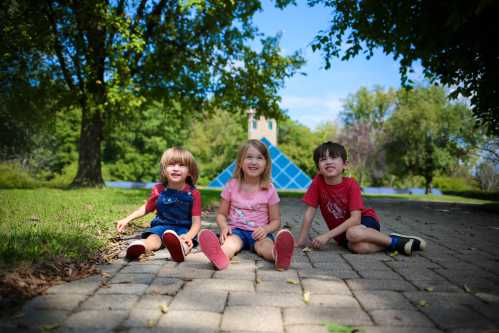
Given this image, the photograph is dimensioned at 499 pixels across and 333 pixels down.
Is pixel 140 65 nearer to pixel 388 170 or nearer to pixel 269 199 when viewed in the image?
pixel 269 199

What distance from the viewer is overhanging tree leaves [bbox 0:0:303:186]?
40.8 ft

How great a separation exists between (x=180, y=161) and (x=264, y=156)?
878 mm

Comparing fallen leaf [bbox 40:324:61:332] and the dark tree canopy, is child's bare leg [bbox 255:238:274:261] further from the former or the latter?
the dark tree canopy

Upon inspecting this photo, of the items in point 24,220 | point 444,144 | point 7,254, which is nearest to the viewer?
point 7,254

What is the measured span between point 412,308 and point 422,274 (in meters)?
0.90

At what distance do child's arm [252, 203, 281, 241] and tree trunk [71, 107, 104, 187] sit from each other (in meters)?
11.6

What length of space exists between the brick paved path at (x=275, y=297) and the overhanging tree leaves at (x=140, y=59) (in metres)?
10.0

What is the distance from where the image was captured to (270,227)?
12.6 ft

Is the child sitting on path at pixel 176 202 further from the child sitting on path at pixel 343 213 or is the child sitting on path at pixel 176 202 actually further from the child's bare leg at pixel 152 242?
the child sitting on path at pixel 343 213

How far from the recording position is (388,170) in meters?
38.6

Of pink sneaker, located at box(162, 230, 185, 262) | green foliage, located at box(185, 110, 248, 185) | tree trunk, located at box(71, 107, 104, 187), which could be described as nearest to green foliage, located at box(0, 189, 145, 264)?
pink sneaker, located at box(162, 230, 185, 262)

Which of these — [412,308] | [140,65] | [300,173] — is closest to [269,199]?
[412,308]

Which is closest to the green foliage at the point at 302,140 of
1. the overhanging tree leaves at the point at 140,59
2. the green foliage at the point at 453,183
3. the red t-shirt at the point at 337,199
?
the green foliage at the point at 453,183

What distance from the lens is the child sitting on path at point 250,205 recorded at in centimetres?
381
